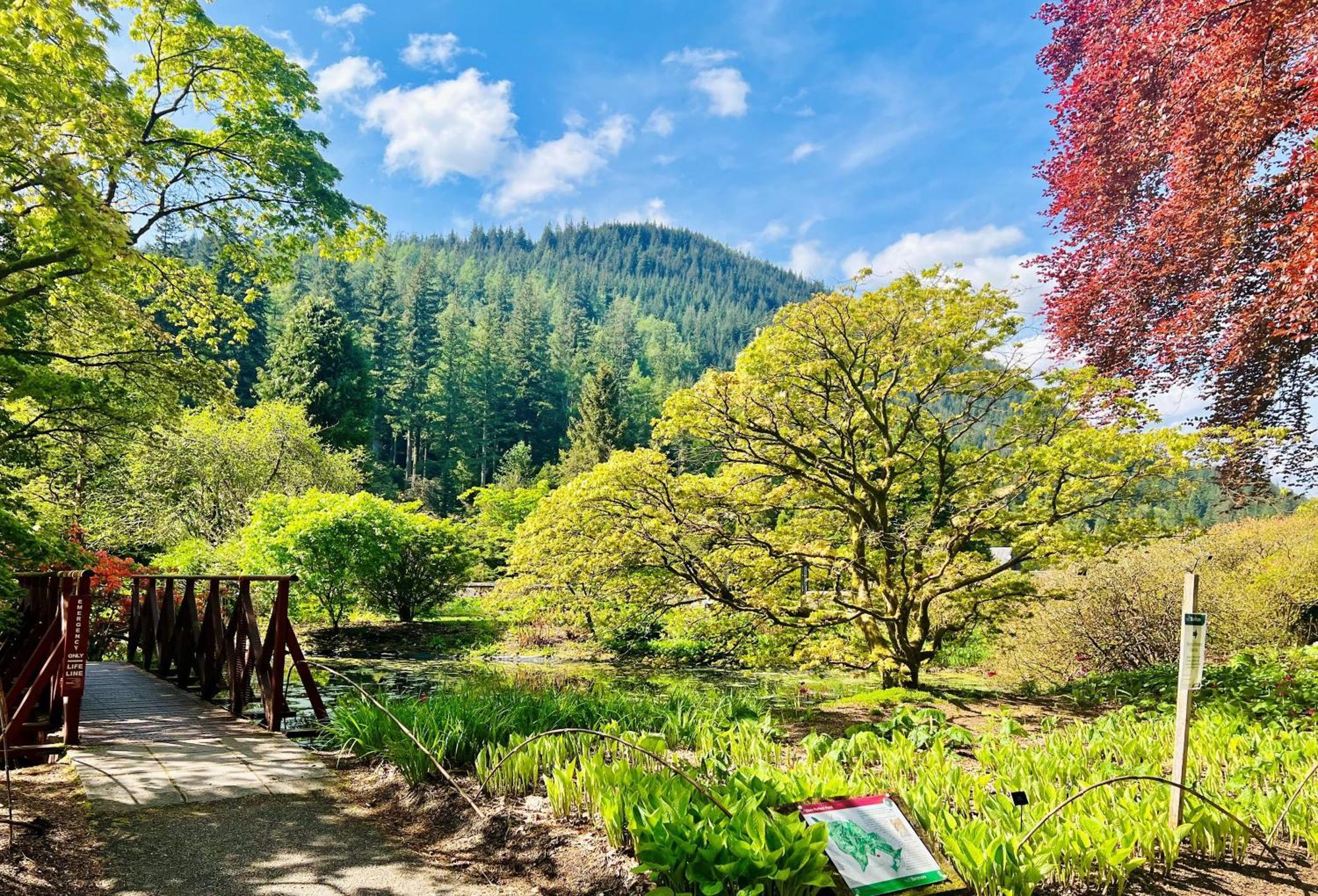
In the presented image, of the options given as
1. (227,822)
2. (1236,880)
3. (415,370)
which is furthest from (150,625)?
(415,370)

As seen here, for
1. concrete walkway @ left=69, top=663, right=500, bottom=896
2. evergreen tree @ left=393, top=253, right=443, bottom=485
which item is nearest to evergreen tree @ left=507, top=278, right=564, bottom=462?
evergreen tree @ left=393, top=253, right=443, bottom=485

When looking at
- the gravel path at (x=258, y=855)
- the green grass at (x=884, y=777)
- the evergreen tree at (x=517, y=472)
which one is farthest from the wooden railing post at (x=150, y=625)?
the evergreen tree at (x=517, y=472)

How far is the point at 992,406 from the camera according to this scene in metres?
8.50

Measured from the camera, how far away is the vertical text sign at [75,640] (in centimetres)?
461

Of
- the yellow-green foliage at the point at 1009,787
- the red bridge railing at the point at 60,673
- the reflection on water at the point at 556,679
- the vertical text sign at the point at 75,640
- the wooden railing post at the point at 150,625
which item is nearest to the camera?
the yellow-green foliage at the point at 1009,787

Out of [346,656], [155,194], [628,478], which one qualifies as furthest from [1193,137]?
[346,656]

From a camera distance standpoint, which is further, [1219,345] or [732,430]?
[1219,345]

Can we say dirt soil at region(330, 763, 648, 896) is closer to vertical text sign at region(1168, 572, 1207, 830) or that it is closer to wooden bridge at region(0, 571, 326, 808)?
wooden bridge at region(0, 571, 326, 808)

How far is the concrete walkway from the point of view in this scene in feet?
9.55

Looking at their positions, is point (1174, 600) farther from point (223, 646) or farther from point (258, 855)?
point (223, 646)

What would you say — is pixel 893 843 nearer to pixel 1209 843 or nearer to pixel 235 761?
pixel 1209 843

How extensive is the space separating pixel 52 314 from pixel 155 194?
81.4 inches

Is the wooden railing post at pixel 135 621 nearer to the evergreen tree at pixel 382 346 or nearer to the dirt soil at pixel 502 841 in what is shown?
the dirt soil at pixel 502 841

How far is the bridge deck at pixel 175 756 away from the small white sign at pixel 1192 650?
4.63 metres
